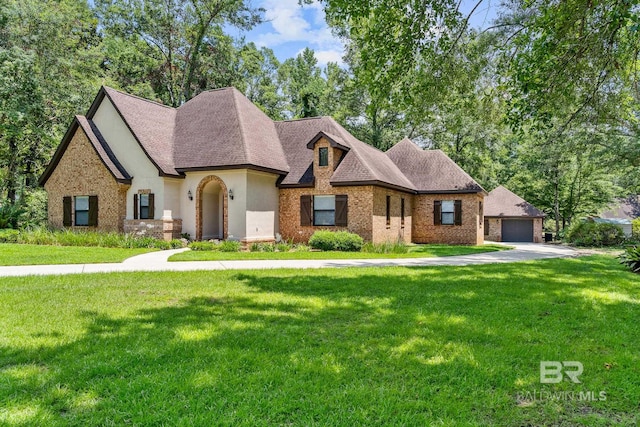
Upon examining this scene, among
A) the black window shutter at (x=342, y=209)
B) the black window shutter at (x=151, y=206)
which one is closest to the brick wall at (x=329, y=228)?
the black window shutter at (x=342, y=209)

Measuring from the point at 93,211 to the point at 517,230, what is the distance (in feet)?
94.9

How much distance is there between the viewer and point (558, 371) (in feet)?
13.1

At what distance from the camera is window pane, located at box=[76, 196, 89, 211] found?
63.3 feet

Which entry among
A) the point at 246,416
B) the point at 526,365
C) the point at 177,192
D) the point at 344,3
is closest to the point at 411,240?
the point at 177,192

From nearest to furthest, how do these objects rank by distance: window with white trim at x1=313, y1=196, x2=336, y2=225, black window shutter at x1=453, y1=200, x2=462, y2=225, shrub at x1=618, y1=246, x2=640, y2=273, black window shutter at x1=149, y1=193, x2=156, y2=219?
shrub at x1=618, y1=246, x2=640, y2=273 < black window shutter at x1=149, y1=193, x2=156, y2=219 < window with white trim at x1=313, y1=196, x2=336, y2=225 < black window shutter at x1=453, y1=200, x2=462, y2=225

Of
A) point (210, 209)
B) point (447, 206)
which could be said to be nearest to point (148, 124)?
point (210, 209)

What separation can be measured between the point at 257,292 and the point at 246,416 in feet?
15.0

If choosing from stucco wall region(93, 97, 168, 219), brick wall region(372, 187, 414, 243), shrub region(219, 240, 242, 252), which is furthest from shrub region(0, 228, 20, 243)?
brick wall region(372, 187, 414, 243)

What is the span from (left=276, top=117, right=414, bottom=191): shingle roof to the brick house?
75mm

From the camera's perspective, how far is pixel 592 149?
22.6m

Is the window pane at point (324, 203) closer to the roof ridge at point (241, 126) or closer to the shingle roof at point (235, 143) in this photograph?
the shingle roof at point (235, 143)

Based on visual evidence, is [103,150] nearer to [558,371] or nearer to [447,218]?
[447,218]

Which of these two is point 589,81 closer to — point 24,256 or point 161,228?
point 161,228

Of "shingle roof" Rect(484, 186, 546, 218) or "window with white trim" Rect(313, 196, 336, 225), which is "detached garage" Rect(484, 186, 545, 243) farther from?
"window with white trim" Rect(313, 196, 336, 225)
